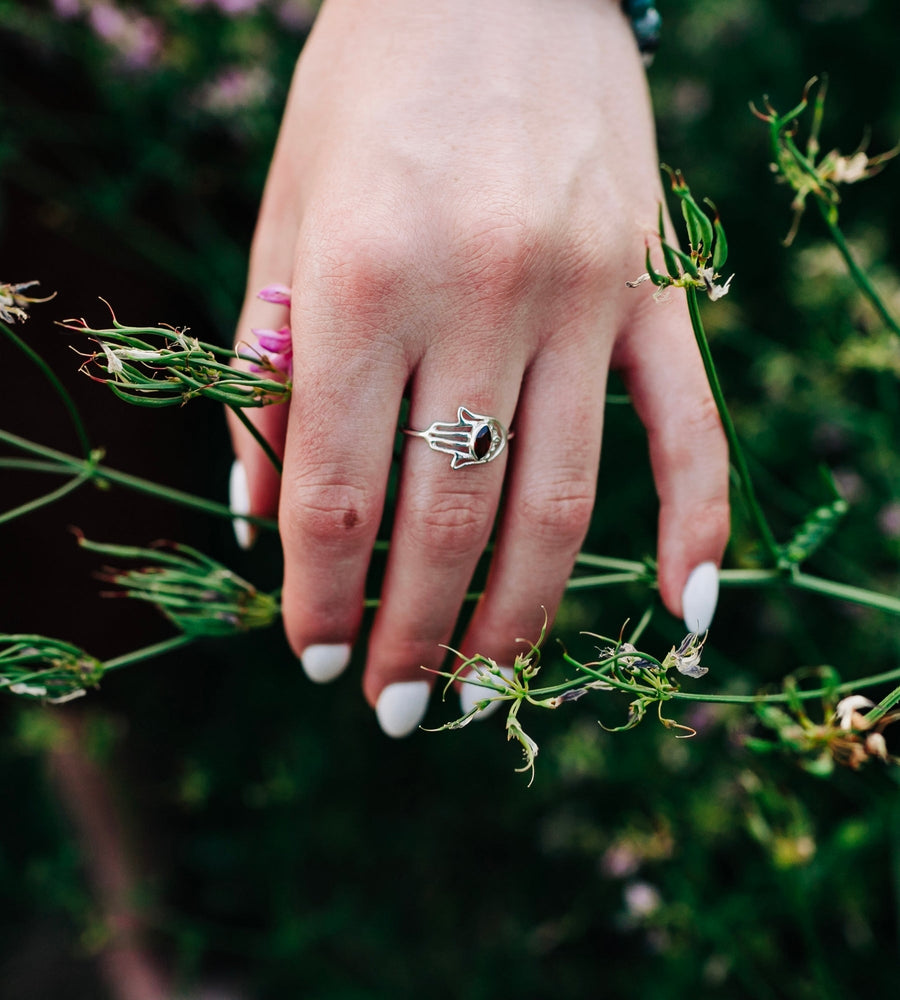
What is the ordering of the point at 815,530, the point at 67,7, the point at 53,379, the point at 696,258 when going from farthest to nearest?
the point at 67,7 → the point at 815,530 → the point at 53,379 → the point at 696,258

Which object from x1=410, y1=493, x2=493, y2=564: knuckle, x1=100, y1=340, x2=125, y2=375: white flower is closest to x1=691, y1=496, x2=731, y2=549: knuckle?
x1=410, y1=493, x2=493, y2=564: knuckle

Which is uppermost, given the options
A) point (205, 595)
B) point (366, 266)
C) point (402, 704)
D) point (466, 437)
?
point (366, 266)

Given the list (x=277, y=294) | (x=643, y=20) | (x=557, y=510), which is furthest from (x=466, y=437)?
(x=643, y=20)

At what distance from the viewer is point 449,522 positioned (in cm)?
79

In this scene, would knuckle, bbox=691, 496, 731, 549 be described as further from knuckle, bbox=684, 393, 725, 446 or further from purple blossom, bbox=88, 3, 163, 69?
purple blossom, bbox=88, 3, 163, 69

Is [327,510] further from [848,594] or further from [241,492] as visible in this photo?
[848,594]

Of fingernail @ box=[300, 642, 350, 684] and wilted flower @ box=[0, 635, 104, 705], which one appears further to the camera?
fingernail @ box=[300, 642, 350, 684]

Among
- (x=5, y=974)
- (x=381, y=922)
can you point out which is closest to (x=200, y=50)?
(x=381, y=922)

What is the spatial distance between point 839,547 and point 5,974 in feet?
7.99

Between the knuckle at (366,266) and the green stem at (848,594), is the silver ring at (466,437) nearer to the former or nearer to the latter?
the knuckle at (366,266)

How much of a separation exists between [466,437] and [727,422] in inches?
9.0

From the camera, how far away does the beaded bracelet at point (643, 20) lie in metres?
0.94

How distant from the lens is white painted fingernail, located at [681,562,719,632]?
33.8 inches

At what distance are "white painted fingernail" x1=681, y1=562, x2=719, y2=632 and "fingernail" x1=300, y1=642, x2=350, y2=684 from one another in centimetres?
37
